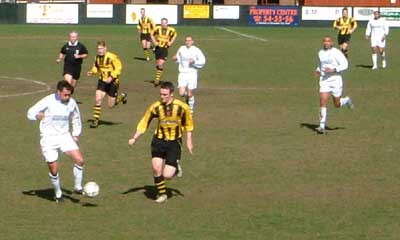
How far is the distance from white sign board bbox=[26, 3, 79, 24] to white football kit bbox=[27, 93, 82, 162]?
5160 centimetres

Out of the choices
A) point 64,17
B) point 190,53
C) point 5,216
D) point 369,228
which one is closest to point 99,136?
point 190,53

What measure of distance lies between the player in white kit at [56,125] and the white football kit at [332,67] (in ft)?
29.5

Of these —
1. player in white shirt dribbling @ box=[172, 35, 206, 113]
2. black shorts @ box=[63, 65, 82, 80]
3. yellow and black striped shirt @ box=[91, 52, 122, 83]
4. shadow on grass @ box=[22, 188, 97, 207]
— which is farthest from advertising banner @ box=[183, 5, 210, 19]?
shadow on grass @ box=[22, 188, 97, 207]

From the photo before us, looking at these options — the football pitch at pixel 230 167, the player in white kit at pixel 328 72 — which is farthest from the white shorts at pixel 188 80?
the player in white kit at pixel 328 72

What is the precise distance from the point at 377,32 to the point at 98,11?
104 feet

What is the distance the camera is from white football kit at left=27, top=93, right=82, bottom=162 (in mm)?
14812

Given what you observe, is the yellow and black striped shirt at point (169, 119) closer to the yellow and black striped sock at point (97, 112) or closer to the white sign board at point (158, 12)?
the yellow and black striped sock at point (97, 112)

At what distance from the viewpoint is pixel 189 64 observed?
25.3 meters

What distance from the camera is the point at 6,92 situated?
96.3 ft

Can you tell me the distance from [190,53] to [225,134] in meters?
4.00

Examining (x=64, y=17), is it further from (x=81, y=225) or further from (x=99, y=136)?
(x=81, y=225)

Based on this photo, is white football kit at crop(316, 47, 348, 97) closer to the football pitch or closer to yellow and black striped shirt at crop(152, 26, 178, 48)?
the football pitch

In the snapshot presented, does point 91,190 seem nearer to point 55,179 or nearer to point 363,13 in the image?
point 55,179

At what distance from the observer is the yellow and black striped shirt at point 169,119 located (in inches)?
599
